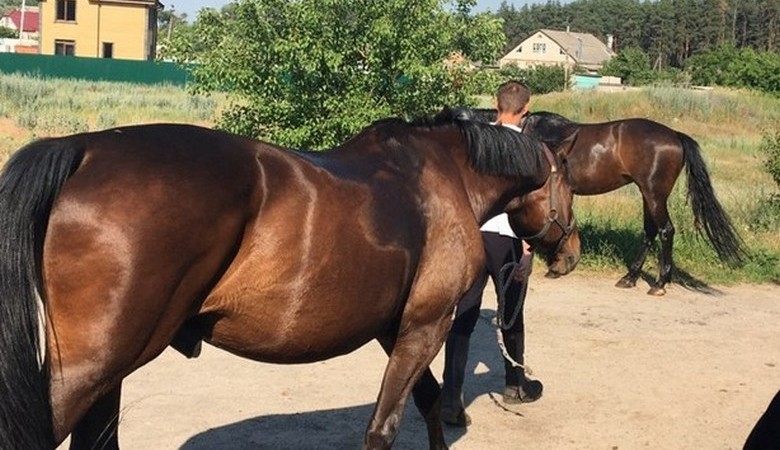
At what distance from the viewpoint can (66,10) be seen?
186ft

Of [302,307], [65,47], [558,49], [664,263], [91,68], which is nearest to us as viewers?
[302,307]

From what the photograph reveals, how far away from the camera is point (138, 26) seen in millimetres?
57156

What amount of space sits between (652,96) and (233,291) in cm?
3453

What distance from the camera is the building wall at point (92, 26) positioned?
56.3 m

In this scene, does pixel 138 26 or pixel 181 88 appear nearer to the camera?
pixel 181 88

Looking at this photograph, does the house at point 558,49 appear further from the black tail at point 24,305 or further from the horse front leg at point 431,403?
the black tail at point 24,305

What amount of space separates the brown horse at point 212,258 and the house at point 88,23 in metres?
56.2

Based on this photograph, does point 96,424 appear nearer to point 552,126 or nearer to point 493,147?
point 493,147

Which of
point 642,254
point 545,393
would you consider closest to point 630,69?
point 642,254

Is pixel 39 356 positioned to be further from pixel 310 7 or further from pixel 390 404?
pixel 310 7

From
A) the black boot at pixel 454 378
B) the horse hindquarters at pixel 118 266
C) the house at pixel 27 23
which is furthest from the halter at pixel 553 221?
the house at pixel 27 23

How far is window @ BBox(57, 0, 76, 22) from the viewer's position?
5669cm

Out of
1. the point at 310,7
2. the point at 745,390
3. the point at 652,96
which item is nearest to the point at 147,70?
the point at 652,96

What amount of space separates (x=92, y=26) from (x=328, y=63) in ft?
170
